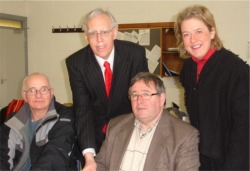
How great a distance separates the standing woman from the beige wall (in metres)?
2.79

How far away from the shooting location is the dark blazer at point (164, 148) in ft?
5.46

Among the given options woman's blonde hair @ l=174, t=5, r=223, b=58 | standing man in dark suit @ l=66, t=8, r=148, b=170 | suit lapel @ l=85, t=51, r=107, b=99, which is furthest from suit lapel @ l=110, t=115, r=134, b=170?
woman's blonde hair @ l=174, t=5, r=223, b=58

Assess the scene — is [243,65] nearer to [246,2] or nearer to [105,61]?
[105,61]

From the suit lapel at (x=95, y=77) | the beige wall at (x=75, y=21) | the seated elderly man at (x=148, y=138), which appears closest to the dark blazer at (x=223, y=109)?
the seated elderly man at (x=148, y=138)

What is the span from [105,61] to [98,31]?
9.6 inches

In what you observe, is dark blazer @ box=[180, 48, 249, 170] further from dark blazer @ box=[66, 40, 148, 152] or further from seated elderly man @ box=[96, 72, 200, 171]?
dark blazer @ box=[66, 40, 148, 152]

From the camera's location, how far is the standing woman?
148cm

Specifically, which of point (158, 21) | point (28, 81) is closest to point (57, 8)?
point (158, 21)

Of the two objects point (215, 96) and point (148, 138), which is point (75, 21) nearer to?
point (148, 138)

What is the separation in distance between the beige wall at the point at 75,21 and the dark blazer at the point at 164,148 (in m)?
2.77

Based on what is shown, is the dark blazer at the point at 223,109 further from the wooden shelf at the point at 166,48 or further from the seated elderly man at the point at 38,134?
the wooden shelf at the point at 166,48

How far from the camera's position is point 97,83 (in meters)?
2.01

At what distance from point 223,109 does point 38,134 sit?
1.26 meters

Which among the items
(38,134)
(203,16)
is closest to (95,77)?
(38,134)
